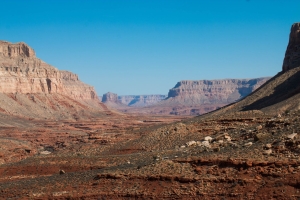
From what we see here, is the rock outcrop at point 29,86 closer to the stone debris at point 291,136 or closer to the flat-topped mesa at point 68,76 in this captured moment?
the flat-topped mesa at point 68,76

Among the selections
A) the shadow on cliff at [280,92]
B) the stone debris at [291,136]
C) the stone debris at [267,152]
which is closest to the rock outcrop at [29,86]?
the shadow on cliff at [280,92]

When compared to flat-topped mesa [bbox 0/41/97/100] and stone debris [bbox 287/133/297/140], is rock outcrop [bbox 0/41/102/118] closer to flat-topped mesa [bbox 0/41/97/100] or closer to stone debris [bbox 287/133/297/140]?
flat-topped mesa [bbox 0/41/97/100]

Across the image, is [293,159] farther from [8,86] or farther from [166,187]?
[8,86]

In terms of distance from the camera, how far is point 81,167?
24.5 m

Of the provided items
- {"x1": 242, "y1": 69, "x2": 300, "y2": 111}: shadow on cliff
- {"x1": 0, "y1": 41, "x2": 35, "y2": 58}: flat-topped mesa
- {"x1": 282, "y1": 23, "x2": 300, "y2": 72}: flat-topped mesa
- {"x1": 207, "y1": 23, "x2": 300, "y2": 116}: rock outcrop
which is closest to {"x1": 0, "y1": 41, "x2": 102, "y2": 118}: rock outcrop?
{"x1": 0, "y1": 41, "x2": 35, "y2": 58}: flat-topped mesa

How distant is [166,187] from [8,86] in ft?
320

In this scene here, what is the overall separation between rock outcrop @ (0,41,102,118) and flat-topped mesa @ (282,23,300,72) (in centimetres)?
6137

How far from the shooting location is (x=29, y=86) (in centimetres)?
11331

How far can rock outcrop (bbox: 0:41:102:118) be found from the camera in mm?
102875

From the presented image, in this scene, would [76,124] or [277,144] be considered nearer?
[277,144]

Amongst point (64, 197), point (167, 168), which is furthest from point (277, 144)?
point (64, 197)

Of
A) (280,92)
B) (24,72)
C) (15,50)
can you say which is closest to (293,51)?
(280,92)

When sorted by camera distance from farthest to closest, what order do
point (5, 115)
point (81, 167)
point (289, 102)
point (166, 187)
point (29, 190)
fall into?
point (5, 115) → point (289, 102) → point (81, 167) → point (29, 190) → point (166, 187)

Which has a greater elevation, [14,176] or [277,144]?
[277,144]
